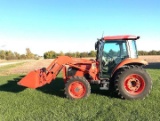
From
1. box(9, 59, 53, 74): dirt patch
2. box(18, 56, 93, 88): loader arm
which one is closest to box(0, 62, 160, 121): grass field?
box(18, 56, 93, 88): loader arm

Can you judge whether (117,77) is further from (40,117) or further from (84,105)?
(40,117)

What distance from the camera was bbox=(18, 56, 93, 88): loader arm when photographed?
1020 cm

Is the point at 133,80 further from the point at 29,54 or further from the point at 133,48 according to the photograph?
the point at 29,54

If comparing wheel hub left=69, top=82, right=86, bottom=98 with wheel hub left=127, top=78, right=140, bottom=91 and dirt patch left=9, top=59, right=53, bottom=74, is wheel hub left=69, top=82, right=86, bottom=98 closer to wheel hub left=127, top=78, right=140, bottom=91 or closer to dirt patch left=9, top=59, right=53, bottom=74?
wheel hub left=127, top=78, right=140, bottom=91

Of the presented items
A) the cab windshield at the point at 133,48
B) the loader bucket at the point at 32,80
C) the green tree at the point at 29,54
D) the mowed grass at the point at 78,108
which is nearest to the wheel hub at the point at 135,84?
the mowed grass at the point at 78,108

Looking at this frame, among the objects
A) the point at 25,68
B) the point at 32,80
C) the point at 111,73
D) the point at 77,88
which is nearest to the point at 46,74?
the point at 32,80

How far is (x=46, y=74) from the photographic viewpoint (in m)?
10.3

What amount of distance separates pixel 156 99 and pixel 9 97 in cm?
534

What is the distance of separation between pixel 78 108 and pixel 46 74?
2679 mm

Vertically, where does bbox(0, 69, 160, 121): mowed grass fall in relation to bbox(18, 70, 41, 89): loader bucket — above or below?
below

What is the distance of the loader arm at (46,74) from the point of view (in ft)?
33.4

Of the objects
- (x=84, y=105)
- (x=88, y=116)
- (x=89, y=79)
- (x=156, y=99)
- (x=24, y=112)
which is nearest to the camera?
(x=88, y=116)

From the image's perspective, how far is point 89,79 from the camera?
33.4 feet

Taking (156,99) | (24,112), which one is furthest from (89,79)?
(24,112)
